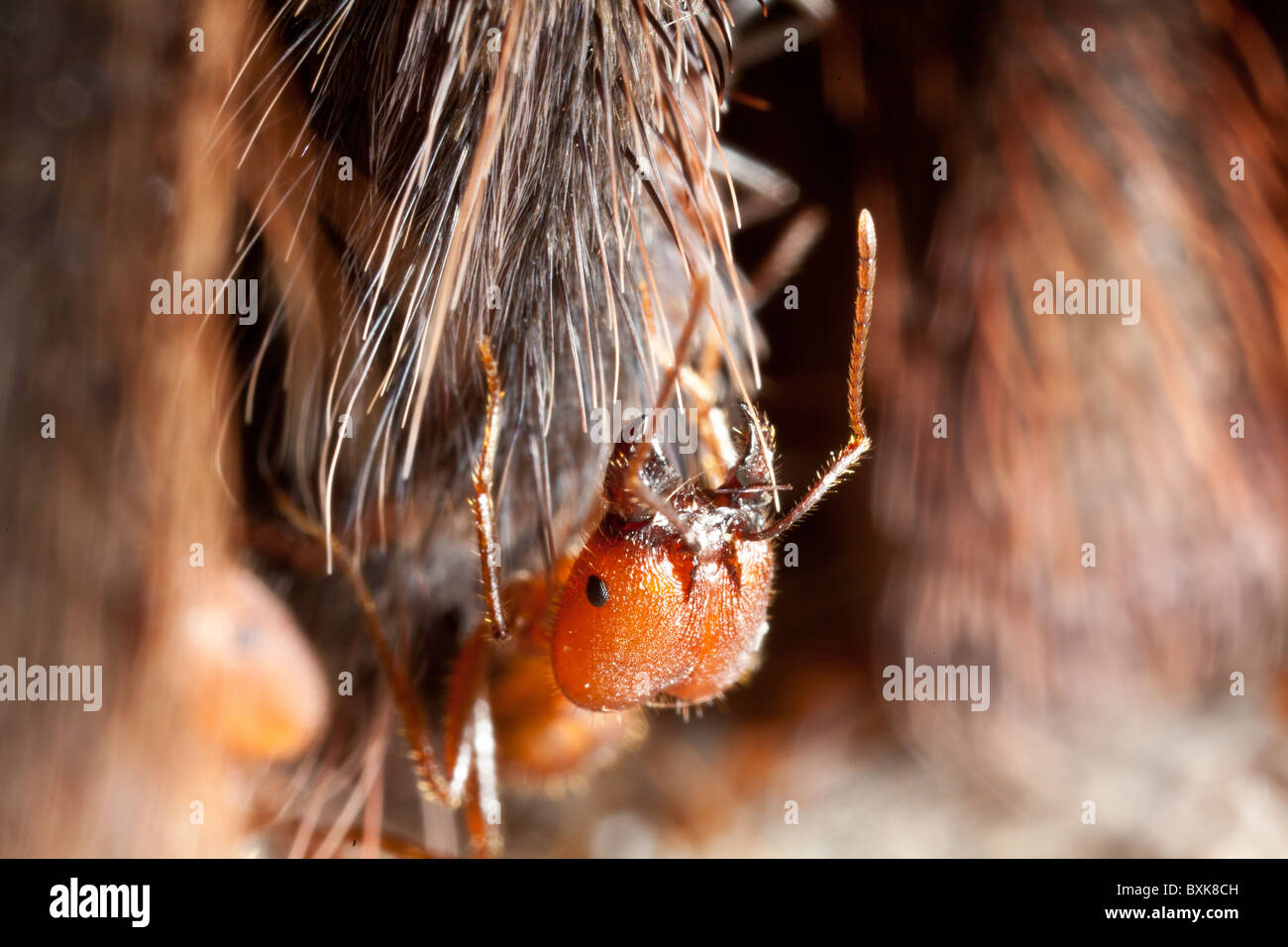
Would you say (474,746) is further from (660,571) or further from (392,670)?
(660,571)

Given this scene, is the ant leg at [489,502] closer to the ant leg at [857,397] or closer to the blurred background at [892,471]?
the blurred background at [892,471]

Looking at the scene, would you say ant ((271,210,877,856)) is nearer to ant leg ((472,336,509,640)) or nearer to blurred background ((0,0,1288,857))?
ant leg ((472,336,509,640))

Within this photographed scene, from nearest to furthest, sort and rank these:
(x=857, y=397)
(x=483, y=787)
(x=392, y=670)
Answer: (x=857, y=397) → (x=392, y=670) → (x=483, y=787)

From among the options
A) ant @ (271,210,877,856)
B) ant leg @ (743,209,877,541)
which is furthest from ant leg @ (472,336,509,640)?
ant leg @ (743,209,877,541)

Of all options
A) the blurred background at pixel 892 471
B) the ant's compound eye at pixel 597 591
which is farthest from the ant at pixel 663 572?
the blurred background at pixel 892 471

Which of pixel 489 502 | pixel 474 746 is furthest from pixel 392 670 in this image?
pixel 489 502
